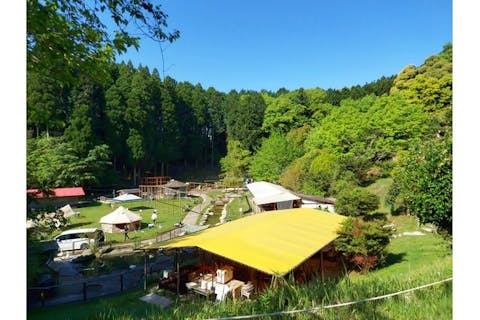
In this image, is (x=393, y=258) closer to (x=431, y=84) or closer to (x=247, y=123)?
(x=431, y=84)

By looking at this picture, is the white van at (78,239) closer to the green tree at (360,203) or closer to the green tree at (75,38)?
the green tree at (360,203)

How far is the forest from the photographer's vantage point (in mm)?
7014

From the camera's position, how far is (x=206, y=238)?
6855mm

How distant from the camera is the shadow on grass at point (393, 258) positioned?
7316 millimetres

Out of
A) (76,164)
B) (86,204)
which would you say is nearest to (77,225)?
(86,204)

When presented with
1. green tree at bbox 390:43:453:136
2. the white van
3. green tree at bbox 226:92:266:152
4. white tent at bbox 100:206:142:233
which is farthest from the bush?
green tree at bbox 226:92:266:152

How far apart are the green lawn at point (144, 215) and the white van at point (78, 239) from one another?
479 millimetres

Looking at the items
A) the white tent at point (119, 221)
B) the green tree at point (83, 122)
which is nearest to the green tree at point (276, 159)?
the white tent at point (119, 221)

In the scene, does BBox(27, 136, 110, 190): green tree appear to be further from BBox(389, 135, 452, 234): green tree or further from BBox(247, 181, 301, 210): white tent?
BBox(389, 135, 452, 234): green tree
